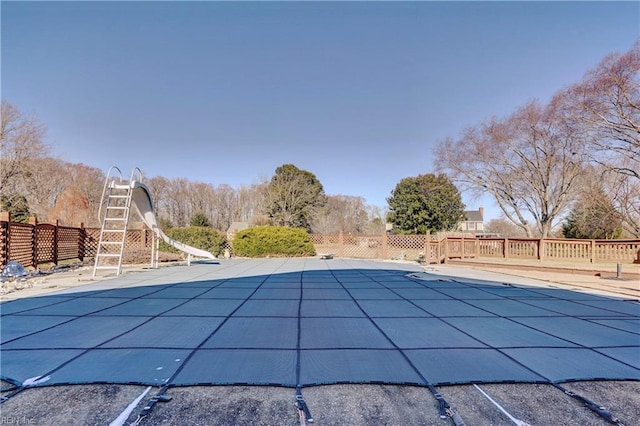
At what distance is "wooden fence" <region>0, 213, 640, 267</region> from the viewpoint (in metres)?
6.97

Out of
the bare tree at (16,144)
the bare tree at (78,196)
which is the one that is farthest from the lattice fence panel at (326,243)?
the bare tree at (16,144)

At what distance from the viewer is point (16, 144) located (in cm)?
1438

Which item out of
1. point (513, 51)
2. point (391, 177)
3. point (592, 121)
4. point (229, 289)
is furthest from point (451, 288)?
point (391, 177)

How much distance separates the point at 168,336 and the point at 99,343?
48 cm

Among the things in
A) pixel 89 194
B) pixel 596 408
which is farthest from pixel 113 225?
pixel 596 408

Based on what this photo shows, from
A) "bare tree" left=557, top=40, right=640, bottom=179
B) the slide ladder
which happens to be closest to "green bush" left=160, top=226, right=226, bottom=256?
the slide ladder

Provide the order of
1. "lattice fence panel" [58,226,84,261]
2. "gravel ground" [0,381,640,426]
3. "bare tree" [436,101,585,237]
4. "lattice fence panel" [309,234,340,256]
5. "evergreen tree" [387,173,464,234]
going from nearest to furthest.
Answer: "gravel ground" [0,381,640,426] → "lattice fence panel" [58,226,84,261] → "lattice fence panel" [309,234,340,256] → "bare tree" [436,101,585,237] → "evergreen tree" [387,173,464,234]

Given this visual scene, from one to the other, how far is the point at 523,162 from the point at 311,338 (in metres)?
17.7

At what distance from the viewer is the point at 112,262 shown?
32.1 feet

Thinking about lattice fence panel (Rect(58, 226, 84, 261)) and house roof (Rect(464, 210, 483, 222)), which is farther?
house roof (Rect(464, 210, 483, 222))

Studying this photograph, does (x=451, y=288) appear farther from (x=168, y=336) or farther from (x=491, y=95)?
(x=491, y=95)

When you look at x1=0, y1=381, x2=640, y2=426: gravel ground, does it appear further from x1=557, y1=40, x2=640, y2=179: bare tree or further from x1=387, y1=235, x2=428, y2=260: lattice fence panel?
x1=557, y1=40, x2=640, y2=179: bare tree

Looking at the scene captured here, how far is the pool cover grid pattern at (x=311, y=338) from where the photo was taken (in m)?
1.95

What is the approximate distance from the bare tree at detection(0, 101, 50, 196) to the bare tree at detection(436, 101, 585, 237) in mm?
20311
